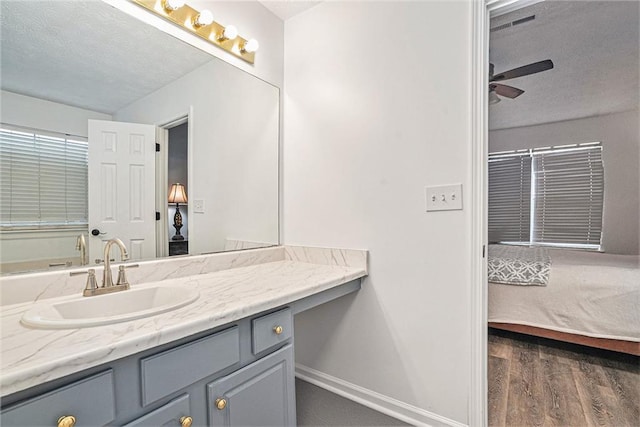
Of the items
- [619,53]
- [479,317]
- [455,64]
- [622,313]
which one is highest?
[619,53]

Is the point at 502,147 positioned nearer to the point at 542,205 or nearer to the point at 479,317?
the point at 542,205

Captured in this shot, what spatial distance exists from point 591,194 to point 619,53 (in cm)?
215

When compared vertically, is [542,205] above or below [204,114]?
below

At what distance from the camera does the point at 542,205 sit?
4348 mm

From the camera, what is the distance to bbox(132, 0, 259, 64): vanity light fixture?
1.45 metres

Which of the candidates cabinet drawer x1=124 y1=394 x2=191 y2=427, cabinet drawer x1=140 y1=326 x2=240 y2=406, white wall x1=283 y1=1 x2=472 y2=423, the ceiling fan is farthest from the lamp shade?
the ceiling fan

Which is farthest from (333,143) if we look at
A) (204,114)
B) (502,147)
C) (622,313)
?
(502,147)

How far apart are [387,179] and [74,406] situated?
146cm

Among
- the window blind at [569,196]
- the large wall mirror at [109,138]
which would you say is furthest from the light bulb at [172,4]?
the window blind at [569,196]

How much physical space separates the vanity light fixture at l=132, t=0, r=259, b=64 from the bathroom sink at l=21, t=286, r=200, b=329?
4.12ft

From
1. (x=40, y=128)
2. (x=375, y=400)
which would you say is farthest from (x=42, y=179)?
(x=375, y=400)

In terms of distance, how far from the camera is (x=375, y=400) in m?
1.73

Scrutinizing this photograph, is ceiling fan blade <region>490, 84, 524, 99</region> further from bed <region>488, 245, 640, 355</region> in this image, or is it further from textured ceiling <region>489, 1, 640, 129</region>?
bed <region>488, 245, 640, 355</region>

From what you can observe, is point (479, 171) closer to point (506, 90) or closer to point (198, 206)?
point (198, 206)
